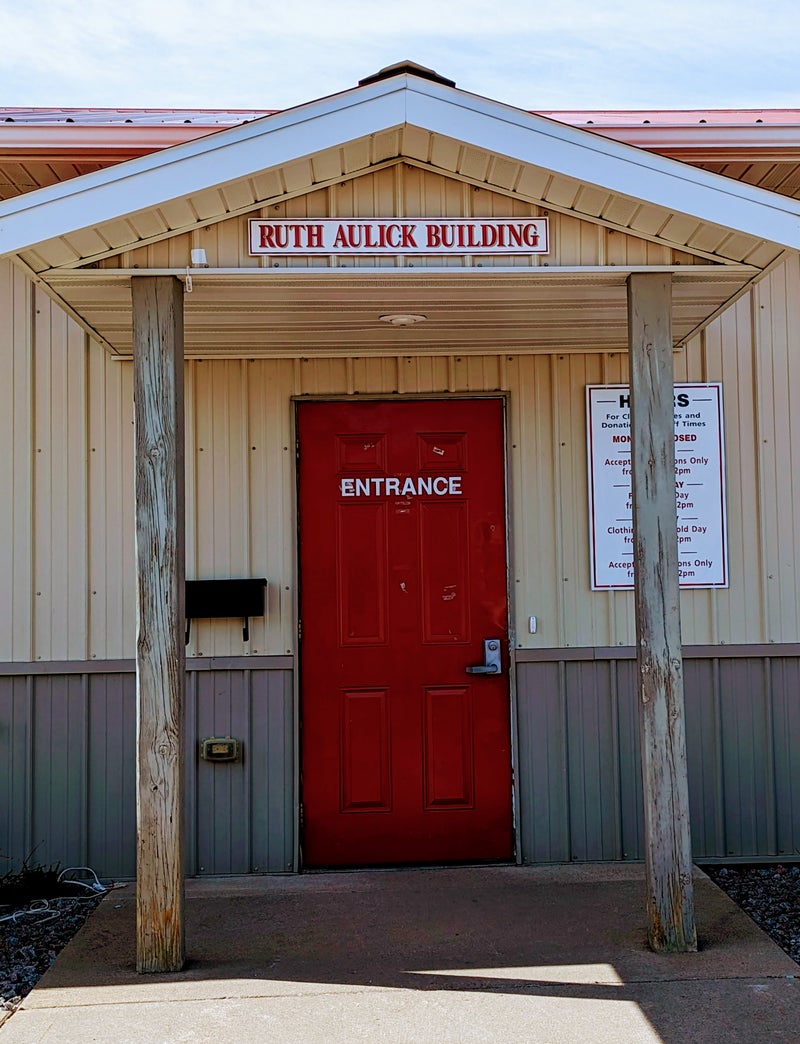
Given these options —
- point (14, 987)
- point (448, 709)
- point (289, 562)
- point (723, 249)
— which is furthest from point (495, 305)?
point (14, 987)

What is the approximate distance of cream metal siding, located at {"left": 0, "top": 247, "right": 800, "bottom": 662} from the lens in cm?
580

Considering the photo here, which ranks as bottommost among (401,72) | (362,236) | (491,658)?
(491,658)

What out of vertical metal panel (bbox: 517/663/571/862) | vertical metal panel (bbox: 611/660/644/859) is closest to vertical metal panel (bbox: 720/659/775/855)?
vertical metal panel (bbox: 611/660/644/859)

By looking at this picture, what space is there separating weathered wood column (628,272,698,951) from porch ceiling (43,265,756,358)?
30 centimetres

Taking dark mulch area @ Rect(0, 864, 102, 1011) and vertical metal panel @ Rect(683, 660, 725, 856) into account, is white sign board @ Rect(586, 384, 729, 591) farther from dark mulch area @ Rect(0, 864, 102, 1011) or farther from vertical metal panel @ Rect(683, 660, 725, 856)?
dark mulch area @ Rect(0, 864, 102, 1011)

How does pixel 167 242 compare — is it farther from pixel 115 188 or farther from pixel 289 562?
pixel 289 562

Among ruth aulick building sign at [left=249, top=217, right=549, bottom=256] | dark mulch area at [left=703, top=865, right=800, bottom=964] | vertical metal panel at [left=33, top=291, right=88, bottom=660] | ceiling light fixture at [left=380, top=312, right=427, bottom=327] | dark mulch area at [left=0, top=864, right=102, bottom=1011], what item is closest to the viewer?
ruth aulick building sign at [left=249, top=217, right=549, bottom=256]

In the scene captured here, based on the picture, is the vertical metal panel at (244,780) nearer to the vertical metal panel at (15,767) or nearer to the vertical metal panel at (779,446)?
the vertical metal panel at (15,767)

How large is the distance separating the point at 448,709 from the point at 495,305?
2227 mm

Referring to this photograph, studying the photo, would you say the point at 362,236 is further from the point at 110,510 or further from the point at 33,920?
the point at 33,920

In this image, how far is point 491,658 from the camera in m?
5.83

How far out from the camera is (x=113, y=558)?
19.1 ft

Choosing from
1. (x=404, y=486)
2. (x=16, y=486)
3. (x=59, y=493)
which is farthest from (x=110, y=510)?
(x=404, y=486)

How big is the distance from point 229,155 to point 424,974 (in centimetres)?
326
